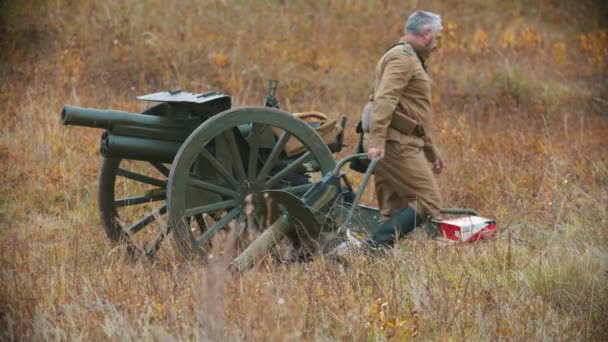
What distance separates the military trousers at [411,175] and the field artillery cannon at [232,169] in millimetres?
524

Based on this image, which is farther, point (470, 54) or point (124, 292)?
point (470, 54)

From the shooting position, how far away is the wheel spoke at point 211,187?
17.9ft

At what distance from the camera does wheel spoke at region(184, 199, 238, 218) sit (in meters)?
5.43

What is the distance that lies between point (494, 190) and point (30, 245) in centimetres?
443

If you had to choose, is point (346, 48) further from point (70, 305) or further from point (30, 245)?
point (70, 305)

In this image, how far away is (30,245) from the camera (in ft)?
20.5

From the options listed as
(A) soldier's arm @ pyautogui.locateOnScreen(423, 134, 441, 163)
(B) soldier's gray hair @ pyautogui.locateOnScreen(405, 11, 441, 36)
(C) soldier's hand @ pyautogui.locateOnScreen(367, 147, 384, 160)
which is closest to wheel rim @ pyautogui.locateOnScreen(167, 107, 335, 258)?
(C) soldier's hand @ pyautogui.locateOnScreen(367, 147, 384, 160)

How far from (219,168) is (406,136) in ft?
5.32

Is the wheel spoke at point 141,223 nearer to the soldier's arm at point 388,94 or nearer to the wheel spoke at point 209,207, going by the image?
the wheel spoke at point 209,207

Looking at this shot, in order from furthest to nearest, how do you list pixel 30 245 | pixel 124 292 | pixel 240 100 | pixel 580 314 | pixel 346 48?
pixel 346 48 → pixel 240 100 → pixel 30 245 → pixel 580 314 → pixel 124 292

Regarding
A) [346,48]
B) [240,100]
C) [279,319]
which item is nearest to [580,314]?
[279,319]

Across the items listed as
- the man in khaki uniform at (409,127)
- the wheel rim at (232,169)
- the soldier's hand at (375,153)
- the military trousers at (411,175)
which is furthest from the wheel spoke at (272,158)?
the military trousers at (411,175)

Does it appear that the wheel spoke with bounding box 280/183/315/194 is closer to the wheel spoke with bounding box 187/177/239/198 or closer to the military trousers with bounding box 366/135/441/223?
the wheel spoke with bounding box 187/177/239/198

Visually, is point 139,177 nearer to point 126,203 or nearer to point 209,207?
point 126,203
